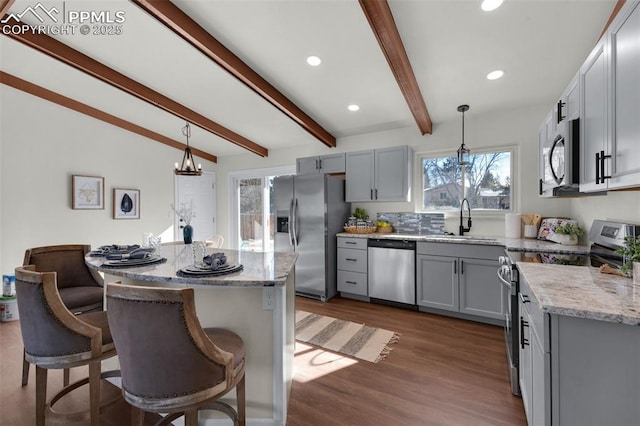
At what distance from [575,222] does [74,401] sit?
454 centimetres

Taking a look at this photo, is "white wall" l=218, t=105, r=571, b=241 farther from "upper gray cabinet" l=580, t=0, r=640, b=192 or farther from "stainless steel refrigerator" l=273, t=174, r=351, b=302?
"upper gray cabinet" l=580, t=0, r=640, b=192

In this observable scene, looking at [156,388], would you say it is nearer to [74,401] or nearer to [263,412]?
[263,412]

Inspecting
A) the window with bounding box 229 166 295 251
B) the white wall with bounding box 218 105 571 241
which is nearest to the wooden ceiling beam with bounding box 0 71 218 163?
the window with bounding box 229 166 295 251

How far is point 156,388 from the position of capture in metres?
1.14

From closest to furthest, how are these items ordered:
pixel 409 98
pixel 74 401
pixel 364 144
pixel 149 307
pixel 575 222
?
pixel 149 307
pixel 74 401
pixel 575 222
pixel 409 98
pixel 364 144

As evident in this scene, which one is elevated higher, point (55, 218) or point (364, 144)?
point (364, 144)

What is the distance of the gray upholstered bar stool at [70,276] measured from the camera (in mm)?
2113

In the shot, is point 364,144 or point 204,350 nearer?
point 204,350

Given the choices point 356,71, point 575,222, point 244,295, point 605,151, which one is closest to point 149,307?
point 244,295

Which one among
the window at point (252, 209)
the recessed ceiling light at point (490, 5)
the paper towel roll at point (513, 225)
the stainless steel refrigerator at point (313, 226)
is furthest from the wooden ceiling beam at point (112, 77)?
the paper towel roll at point (513, 225)

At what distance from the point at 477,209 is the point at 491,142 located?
2.90ft

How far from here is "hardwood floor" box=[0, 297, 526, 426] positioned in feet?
5.89

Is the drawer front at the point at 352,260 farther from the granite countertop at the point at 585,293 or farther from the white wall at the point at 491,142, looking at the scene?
the granite countertop at the point at 585,293

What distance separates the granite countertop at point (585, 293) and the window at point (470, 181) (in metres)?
2.29
